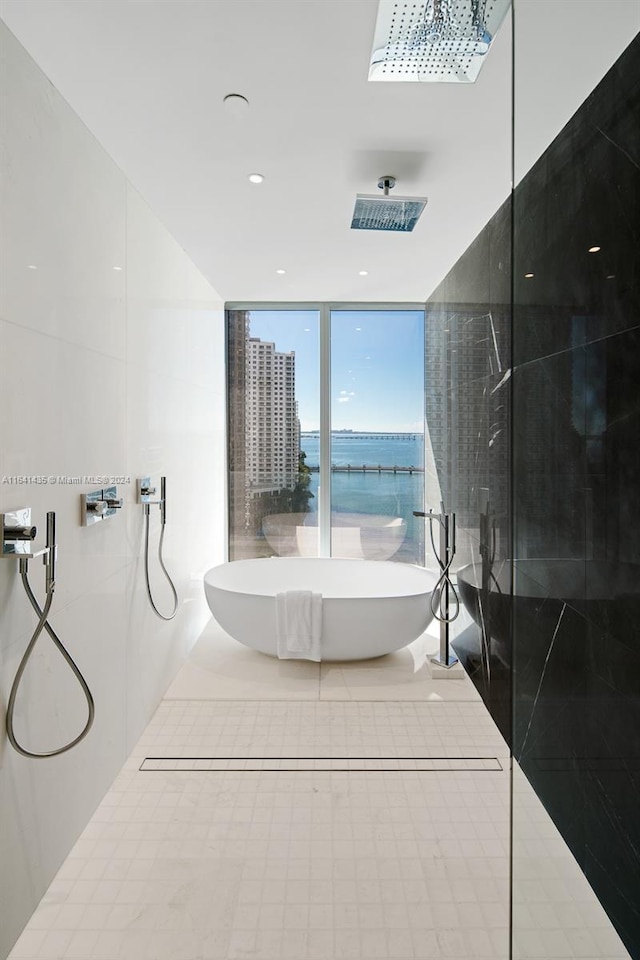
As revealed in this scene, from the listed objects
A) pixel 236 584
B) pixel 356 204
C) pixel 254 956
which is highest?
pixel 356 204

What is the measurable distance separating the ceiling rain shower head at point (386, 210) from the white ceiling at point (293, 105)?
80 mm

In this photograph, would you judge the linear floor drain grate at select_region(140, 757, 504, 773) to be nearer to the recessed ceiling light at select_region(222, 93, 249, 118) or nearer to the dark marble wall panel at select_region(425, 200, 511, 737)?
the dark marble wall panel at select_region(425, 200, 511, 737)

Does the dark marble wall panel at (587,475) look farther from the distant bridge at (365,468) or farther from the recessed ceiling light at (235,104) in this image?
the distant bridge at (365,468)

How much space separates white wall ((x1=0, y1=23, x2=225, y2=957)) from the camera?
1.49 meters

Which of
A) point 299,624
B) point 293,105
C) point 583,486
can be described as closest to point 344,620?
point 299,624

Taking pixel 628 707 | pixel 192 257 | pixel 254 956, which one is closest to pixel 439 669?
pixel 254 956

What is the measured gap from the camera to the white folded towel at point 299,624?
10.2 feet

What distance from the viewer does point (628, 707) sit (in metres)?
0.91

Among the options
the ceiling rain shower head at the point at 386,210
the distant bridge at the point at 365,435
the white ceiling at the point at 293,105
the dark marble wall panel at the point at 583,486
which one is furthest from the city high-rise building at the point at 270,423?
the dark marble wall panel at the point at 583,486

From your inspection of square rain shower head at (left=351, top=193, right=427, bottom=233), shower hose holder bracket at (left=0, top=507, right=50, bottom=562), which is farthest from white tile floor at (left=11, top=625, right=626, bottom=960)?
square rain shower head at (left=351, top=193, right=427, bottom=233)

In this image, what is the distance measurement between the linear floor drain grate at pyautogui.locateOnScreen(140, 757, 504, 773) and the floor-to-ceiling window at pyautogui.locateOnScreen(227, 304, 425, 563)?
2278 millimetres

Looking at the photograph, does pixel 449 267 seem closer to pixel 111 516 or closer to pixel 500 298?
pixel 500 298

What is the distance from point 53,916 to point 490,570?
2148 millimetres

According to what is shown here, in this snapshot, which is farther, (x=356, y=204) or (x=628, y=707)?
(x=356, y=204)
